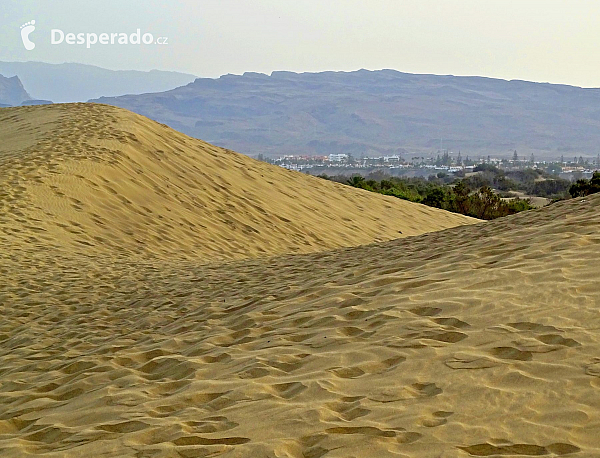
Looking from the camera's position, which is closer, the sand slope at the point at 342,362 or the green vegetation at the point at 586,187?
the sand slope at the point at 342,362

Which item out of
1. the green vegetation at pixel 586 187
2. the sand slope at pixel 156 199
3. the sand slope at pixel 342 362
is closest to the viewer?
the sand slope at pixel 342 362

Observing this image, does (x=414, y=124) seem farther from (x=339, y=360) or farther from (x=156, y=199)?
(x=339, y=360)

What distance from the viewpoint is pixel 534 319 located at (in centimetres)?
454

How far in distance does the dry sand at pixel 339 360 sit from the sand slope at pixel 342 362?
0.05 ft

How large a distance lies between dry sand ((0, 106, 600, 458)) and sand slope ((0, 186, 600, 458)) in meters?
0.01

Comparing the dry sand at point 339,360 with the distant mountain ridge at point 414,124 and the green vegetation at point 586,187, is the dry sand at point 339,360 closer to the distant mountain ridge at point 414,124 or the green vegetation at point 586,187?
the green vegetation at point 586,187

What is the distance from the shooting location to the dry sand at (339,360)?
11.1 feet

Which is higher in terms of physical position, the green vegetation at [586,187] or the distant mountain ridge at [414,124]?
the distant mountain ridge at [414,124]

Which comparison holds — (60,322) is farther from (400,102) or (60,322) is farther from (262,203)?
(400,102)

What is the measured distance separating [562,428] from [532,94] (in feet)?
686

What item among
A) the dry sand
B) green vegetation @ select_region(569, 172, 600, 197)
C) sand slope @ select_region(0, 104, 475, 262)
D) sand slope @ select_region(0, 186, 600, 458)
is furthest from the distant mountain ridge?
sand slope @ select_region(0, 186, 600, 458)

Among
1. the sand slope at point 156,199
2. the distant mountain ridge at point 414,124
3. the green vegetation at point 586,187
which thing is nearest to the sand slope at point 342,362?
the sand slope at point 156,199

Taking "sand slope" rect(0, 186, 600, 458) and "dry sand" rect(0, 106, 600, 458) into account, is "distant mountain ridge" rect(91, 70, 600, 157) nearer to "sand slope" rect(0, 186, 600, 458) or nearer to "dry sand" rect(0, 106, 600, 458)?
"dry sand" rect(0, 106, 600, 458)

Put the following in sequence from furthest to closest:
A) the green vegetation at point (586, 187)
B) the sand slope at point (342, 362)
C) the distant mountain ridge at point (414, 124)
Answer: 1. the distant mountain ridge at point (414, 124)
2. the green vegetation at point (586, 187)
3. the sand slope at point (342, 362)
